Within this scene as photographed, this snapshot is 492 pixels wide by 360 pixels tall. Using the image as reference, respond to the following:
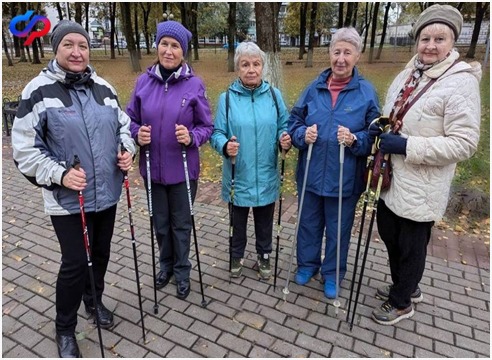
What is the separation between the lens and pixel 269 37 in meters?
6.66

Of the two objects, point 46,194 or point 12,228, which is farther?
point 12,228

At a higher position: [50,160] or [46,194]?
[50,160]

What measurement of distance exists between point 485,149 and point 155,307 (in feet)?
22.9

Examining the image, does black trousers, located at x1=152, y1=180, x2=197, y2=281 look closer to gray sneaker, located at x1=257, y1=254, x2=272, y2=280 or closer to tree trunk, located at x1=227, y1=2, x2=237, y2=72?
gray sneaker, located at x1=257, y1=254, x2=272, y2=280

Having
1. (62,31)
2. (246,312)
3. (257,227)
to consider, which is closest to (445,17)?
(257,227)

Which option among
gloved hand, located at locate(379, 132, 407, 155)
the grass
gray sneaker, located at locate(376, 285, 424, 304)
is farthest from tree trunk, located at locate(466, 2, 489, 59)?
gloved hand, located at locate(379, 132, 407, 155)

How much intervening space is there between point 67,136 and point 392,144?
2148 millimetres

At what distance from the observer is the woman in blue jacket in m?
2.96

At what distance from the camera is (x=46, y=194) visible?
2.51m

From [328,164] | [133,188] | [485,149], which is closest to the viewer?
[328,164]

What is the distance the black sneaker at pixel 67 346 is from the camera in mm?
2762

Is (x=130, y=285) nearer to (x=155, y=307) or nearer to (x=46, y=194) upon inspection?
(x=155, y=307)

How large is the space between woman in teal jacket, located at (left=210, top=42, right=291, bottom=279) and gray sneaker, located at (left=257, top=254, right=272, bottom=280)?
518mm

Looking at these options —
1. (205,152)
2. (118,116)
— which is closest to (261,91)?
(118,116)
